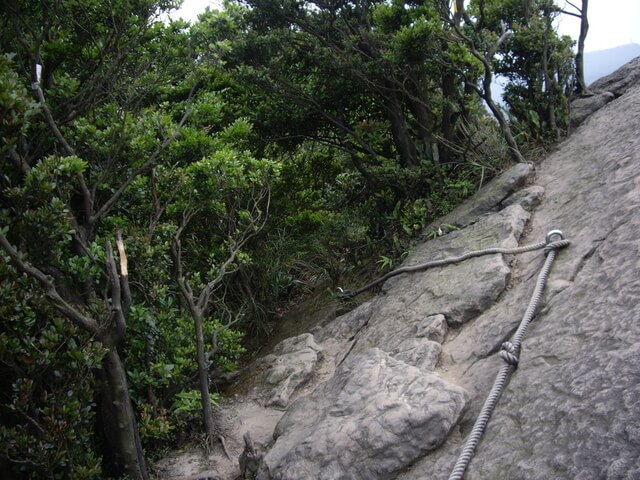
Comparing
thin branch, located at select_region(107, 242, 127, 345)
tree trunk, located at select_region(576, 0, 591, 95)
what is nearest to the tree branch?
thin branch, located at select_region(107, 242, 127, 345)

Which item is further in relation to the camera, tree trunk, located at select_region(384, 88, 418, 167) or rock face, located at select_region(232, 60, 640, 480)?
tree trunk, located at select_region(384, 88, 418, 167)

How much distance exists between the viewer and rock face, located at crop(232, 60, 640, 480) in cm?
262

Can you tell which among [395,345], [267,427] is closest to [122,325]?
[267,427]

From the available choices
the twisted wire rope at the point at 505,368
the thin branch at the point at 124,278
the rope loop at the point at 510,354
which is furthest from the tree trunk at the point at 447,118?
the thin branch at the point at 124,278

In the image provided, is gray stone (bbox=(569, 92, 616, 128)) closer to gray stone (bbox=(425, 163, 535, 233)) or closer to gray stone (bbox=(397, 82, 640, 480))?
gray stone (bbox=(425, 163, 535, 233))

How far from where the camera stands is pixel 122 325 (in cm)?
371

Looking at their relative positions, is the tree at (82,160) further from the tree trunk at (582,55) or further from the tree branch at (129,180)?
the tree trunk at (582,55)

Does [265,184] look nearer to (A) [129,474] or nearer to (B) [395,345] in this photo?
(B) [395,345]

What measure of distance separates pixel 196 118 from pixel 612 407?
475 centimetres

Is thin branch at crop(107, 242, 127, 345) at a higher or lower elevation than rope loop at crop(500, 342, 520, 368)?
higher

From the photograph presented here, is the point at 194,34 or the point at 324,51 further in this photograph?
the point at 324,51

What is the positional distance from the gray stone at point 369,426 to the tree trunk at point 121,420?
1.08 m

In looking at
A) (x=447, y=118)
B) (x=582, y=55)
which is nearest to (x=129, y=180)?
(x=447, y=118)

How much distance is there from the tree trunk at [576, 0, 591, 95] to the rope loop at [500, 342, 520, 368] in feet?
18.5
